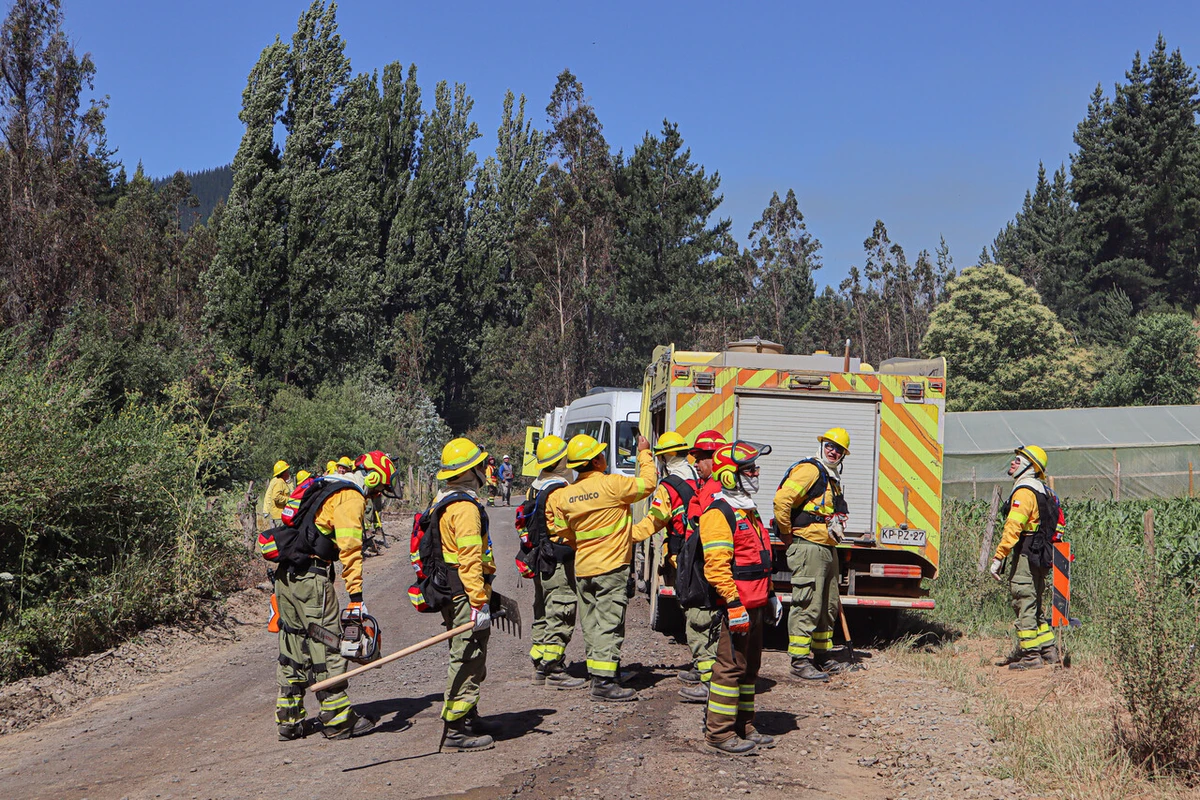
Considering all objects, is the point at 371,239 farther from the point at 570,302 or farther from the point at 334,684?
the point at 334,684

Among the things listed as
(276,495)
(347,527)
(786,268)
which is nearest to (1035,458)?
(347,527)

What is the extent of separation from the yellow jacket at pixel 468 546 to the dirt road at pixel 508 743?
1.07 m

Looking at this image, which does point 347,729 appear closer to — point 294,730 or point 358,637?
point 294,730

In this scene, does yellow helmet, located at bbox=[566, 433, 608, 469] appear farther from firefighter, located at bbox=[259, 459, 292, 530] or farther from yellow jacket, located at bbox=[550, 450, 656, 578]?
firefighter, located at bbox=[259, 459, 292, 530]

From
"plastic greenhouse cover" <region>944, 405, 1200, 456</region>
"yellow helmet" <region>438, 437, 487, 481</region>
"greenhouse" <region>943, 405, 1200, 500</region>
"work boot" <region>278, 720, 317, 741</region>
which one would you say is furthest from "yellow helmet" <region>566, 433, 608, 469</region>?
"plastic greenhouse cover" <region>944, 405, 1200, 456</region>

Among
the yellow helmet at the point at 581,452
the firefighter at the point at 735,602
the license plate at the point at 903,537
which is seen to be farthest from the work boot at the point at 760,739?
the license plate at the point at 903,537

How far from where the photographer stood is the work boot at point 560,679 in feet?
29.4

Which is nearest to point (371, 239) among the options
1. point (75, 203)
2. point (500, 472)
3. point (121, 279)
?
point (121, 279)

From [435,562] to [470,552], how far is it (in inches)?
15.0

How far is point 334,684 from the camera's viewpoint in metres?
7.21

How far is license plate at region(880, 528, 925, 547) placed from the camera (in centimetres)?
1048

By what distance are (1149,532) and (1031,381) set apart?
39390 mm

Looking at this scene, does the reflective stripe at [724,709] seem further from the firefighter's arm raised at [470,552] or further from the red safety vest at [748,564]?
the firefighter's arm raised at [470,552]

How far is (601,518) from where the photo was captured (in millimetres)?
8352
